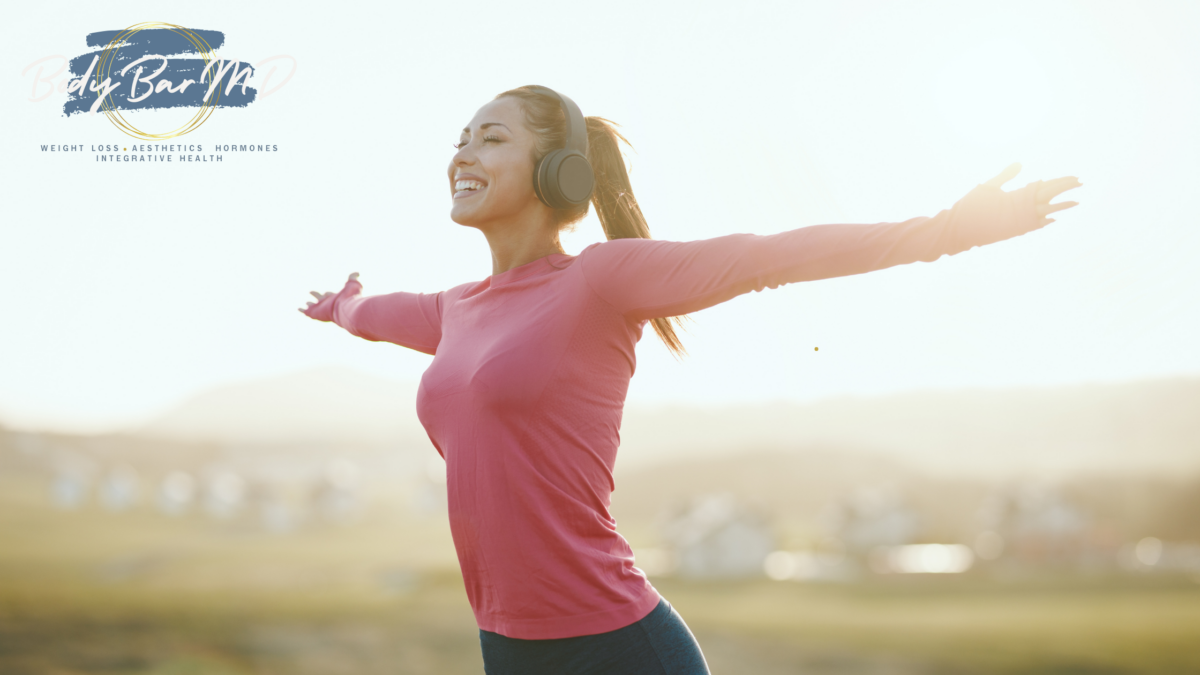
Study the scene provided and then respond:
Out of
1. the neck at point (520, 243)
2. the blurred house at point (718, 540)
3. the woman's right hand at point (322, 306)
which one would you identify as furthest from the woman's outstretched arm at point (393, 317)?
the blurred house at point (718, 540)

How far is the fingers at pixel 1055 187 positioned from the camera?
2.55ft

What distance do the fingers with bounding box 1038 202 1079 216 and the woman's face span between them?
685 mm

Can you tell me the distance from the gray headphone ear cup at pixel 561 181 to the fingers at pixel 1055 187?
1.99 feet

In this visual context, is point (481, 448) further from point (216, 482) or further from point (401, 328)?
point (216, 482)

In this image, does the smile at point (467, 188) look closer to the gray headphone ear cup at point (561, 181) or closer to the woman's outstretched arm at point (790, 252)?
the gray headphone ear cup at point (561, 181)

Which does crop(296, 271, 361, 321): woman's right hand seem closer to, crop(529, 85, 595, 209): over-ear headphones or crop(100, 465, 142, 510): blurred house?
crop(529, 85, 595, 209): over-ear headphones

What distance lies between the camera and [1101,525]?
13.0 meters

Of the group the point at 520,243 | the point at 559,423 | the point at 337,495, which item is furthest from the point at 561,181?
the point at 337,495

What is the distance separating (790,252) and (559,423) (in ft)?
1.19

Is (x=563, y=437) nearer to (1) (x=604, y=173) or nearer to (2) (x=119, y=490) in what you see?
(1) (x=604, y=173)

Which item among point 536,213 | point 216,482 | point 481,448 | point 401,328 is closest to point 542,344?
point 481,448

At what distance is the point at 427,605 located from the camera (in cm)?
1397

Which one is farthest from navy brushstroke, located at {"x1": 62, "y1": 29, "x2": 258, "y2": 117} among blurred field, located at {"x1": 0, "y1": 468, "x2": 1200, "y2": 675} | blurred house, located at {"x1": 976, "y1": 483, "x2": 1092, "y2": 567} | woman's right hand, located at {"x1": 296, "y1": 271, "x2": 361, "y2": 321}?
blurred house, located at {"x1": 976, "y1": 483, "x2": 1092, "y2": 567}

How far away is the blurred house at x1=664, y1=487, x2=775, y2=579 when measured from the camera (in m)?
14.1
